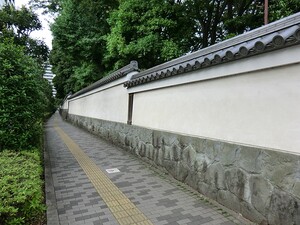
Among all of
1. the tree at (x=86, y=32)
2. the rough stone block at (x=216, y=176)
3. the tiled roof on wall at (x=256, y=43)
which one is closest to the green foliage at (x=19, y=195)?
the rough stone block at (x=216, y=176)

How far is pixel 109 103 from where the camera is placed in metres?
12.2

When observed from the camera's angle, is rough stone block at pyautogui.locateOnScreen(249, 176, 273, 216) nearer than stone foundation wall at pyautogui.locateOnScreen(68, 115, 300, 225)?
No

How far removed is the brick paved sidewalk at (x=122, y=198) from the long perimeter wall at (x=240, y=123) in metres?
0.38

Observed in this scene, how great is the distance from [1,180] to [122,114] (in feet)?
22.0

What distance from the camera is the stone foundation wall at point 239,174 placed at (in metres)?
3.14

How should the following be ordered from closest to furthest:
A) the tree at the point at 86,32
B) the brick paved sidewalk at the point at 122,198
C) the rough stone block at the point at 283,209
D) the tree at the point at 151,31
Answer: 1. the rough stone block at the point at 283,209
2. the brick paved sidewalk at the point at 122,198
3. the tree at the point at 151,31
4. the tree at the point at 86,32

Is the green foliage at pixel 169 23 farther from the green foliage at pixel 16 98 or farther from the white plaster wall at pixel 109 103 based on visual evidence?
the green foliage at pixel 16 98

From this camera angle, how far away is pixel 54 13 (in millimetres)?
22766

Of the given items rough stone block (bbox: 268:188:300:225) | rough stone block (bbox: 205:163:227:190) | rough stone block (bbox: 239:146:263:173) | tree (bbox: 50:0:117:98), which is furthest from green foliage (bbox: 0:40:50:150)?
tree (bbox: 50:0:117:98)

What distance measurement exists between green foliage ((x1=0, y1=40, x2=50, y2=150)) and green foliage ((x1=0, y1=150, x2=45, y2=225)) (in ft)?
4.98

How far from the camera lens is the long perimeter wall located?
3164mm

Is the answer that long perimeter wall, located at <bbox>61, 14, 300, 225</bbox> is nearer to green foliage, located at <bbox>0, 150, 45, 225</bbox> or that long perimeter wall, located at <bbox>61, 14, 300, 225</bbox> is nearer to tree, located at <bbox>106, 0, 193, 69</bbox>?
green foliage, located at <bbox>0, 150, 45, 225</bbox>

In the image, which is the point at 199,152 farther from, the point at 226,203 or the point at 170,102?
the point at 170,102

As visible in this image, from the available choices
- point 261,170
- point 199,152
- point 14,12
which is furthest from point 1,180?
point 14,12
